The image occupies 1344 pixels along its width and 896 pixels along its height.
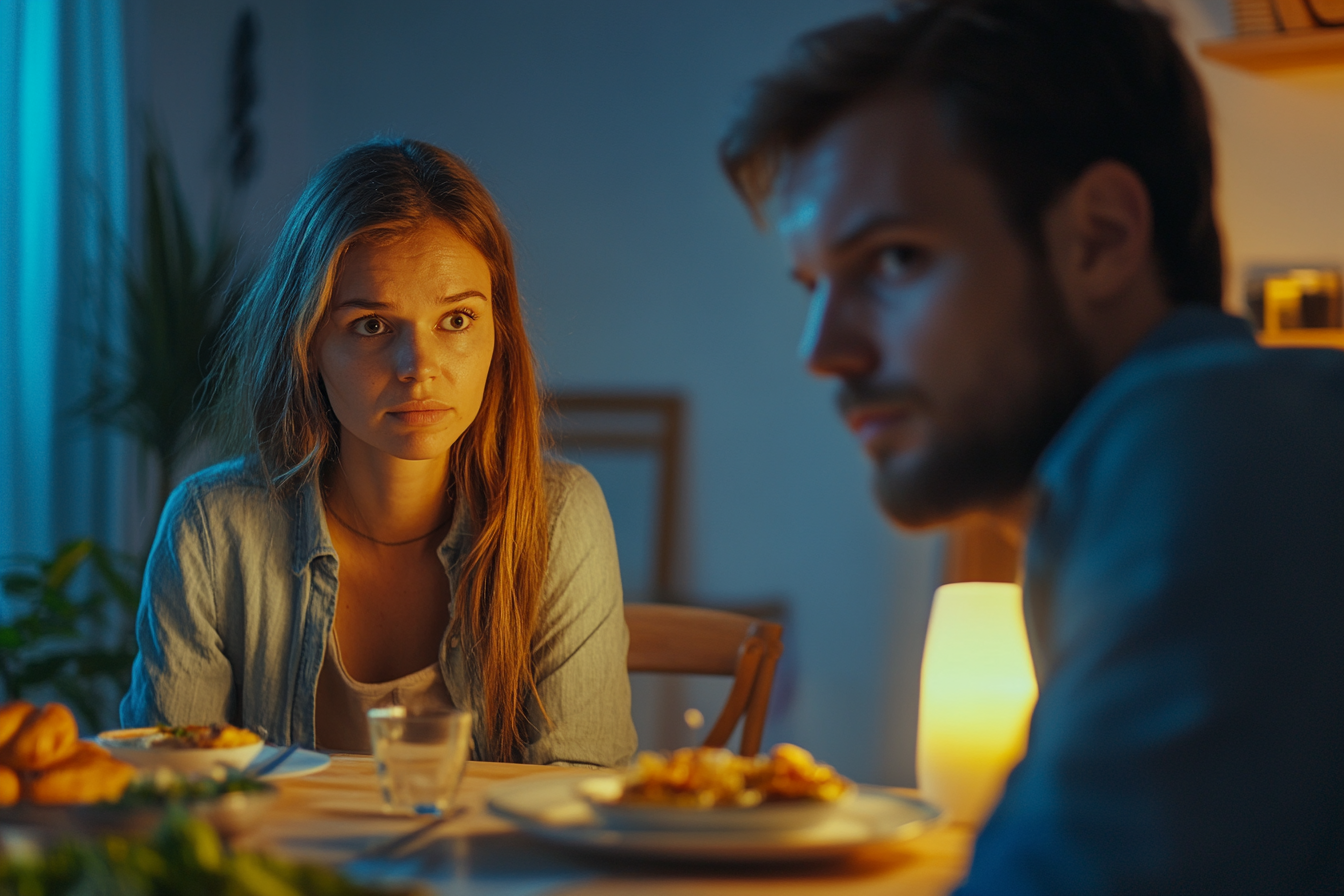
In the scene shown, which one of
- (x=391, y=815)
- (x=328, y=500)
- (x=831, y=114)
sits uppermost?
(x=831, y=114)

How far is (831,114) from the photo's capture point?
84 cm

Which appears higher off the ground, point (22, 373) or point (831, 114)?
point (831, 114)

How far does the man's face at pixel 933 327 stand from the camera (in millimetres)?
762

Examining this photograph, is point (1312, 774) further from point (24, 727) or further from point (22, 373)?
point (22, 373)

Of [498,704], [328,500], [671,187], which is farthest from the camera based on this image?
[671,187]

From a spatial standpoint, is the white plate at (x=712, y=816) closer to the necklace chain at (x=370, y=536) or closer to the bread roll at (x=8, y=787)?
the bread roll at (x=8, y=787)

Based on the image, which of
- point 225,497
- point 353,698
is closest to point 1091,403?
point 353,698

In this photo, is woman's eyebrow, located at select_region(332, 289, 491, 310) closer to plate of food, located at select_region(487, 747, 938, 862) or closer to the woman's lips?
the woman's lips

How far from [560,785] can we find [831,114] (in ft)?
1.71

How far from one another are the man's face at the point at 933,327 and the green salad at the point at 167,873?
41 cm

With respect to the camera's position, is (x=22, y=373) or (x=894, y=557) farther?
(x=894, y=557)

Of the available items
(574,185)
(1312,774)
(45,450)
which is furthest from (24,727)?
(574,185)

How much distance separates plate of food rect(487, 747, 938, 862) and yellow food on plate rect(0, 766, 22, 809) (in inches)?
14.6

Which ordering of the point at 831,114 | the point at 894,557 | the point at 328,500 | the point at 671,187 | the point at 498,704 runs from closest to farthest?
the point at 831,114 < the point at 498,704 < the point at 328,500 < the point at 894,557 < the point at 671,187
